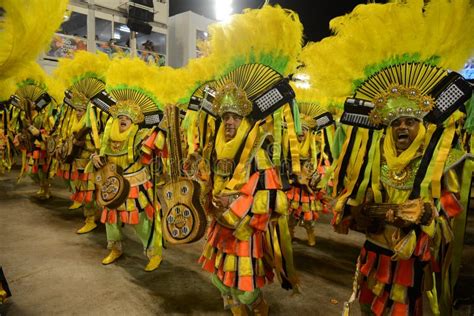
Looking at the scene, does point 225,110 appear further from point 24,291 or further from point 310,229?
point 310,229

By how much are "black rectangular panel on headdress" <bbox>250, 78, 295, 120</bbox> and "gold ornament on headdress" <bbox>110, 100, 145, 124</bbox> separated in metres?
1.94

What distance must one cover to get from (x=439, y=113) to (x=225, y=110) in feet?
4.73

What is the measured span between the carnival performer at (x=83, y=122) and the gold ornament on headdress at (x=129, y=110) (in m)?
0.60

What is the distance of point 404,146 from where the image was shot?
2.21 metres

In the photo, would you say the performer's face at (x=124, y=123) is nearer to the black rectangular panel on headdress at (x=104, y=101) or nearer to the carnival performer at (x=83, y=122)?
the black rectangular panel on headdress at (x=104, y=101)

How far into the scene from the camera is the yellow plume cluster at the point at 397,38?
212 centimetres

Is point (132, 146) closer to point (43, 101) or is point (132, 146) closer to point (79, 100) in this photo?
point (79, 100)

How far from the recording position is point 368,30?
2307 mm

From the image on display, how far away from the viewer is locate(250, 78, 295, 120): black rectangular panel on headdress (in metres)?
2.47

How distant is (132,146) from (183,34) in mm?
14418

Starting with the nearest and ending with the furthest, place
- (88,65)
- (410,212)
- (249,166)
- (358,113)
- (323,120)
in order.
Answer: (410,212) < (358,113) < (249,166) < (88,65) < (323,120)

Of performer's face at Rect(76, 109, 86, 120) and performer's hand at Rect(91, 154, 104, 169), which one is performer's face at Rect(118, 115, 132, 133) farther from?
performer's face at Rect(76, 109, 86, 120)

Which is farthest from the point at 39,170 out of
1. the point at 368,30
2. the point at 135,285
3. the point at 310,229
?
the point at 368,30

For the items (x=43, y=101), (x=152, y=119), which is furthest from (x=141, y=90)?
(x=43, y=101)
